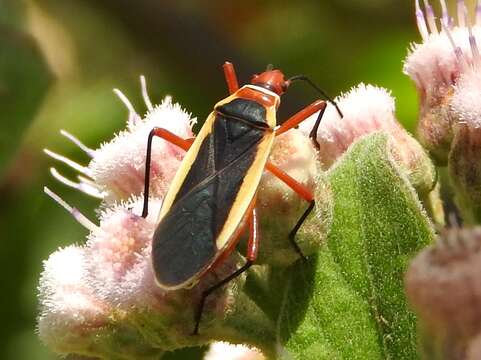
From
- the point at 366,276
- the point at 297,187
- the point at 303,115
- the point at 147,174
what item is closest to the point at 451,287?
the point at 366,276

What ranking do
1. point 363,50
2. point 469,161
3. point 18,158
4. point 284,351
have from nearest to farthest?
point 284,351
point 469,161
point 18,158
point 363,50

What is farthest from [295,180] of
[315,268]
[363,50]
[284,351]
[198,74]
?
[363,50]

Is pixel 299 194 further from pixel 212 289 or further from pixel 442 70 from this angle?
pixel 442 70

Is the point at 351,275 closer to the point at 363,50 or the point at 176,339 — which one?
the point at 176,339

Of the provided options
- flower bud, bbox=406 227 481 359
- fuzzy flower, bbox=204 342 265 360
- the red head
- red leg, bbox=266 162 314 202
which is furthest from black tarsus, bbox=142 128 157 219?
flower bud, bbox=406 227 481 359

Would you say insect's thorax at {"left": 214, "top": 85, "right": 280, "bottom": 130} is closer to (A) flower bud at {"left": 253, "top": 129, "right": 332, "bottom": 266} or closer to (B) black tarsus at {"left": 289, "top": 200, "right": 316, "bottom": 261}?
(A) flower bud at {"left": 253, "top": 129, "right": 332, "bottom": 266}

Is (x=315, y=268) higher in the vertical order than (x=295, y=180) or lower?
lower
